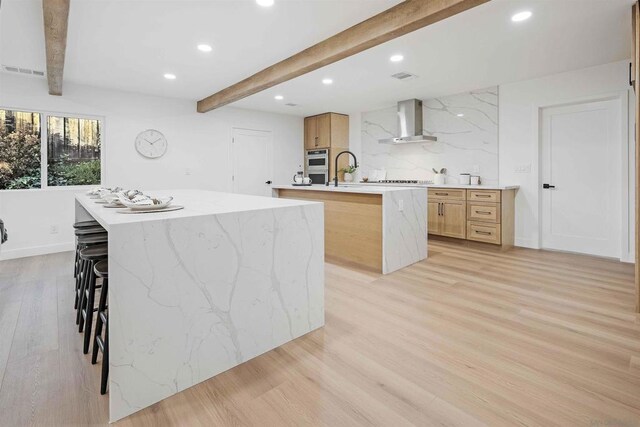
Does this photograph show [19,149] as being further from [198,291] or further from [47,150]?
[198,291]

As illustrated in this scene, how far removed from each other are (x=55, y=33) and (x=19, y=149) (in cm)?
260

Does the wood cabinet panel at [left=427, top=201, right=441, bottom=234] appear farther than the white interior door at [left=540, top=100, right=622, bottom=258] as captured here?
Yes

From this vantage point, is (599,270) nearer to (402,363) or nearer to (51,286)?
(402,363)

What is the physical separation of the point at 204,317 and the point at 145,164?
4.56 meters

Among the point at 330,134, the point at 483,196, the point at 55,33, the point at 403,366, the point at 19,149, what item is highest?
the point at 330,134

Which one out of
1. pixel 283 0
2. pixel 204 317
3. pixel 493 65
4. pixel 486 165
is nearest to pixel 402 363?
pixel 204 317

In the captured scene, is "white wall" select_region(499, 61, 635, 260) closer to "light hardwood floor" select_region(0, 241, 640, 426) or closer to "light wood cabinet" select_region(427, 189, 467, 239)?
"light wood cabinet" select_region(427, 189, 467, 239)

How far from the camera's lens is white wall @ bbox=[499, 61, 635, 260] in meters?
3.98

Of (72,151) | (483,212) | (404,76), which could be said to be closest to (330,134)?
(404,76)

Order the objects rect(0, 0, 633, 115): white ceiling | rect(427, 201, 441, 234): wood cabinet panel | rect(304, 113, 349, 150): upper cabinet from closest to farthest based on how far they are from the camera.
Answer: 1. rect(0, 0, 633, 115): white ceiling
2. rect(427, 201, 441, 234): wood cabinet panel
3. rect(304, 113, 349, 150): upper cabinet

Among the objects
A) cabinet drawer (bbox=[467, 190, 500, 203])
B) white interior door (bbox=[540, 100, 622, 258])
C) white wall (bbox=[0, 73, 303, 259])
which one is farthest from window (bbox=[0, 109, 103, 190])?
white interior door (bbox=[540, 100, 622, 258])

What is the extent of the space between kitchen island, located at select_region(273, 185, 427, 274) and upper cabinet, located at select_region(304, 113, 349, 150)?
299 cm

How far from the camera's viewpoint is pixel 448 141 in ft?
18.6

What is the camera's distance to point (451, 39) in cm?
326
